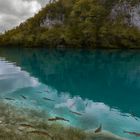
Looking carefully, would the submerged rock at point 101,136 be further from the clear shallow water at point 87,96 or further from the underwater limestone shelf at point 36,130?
the clear shallow water at point 87,96

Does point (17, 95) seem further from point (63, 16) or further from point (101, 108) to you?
point (63, 16)

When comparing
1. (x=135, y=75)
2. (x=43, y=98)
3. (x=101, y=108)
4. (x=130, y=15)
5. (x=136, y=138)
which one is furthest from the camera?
(x=130, y=15)

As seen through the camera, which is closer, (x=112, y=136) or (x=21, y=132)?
(x=21, y=132)

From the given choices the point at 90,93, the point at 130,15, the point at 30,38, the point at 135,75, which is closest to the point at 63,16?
the point at 30,38

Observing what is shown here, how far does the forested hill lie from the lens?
89.2 meters

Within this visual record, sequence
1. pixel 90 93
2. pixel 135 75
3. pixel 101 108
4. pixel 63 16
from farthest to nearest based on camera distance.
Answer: pixel 63 16
pixel 135 75
pixel 90 93
pixel 101 108

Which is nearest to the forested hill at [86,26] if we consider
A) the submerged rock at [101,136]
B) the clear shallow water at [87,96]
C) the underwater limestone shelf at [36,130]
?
the clear shallow water at [87,96]

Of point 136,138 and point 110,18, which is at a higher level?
point 110,18

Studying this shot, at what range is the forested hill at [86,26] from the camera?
293ft

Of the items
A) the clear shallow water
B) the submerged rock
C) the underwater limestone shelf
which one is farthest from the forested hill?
the submerged rock

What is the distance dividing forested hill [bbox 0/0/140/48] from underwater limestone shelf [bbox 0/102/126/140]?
2927 inches

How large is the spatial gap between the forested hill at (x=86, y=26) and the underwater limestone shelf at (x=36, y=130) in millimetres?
74347

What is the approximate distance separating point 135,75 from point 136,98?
36.1ft

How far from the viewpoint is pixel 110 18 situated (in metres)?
99.0
